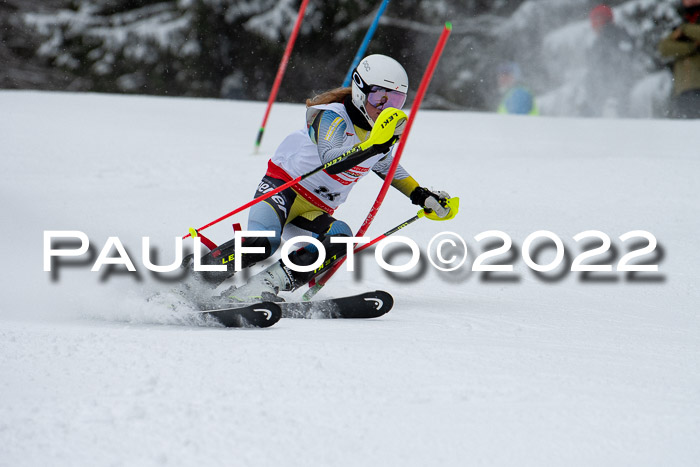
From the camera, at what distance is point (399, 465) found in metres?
1.69

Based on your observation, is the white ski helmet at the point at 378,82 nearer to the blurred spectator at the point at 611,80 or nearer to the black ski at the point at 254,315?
the black ski at the point at 254,315

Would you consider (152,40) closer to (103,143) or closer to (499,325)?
(103,143)

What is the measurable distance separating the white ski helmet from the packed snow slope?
0.96 m

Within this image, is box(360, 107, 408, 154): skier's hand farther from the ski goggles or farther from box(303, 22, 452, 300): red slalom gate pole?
the ski goggles

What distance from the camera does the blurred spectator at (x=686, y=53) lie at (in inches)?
296

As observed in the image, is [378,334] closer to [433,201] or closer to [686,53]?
[433,201]

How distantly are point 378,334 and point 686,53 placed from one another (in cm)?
613

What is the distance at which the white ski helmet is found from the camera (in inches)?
137

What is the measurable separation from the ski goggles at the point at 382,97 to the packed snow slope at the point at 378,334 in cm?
94

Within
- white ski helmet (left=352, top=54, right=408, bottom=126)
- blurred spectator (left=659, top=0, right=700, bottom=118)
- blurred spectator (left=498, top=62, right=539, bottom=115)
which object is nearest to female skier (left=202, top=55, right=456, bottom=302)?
white ski helmet (left=352, top=54, right=408, bottom=126)

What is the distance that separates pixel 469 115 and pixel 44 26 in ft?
34.8

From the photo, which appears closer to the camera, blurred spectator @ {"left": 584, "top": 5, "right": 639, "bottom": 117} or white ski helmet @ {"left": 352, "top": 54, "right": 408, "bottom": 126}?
white ski helmet @ {"left": 352, "top": 54, "right": 408, "bottom": 126}

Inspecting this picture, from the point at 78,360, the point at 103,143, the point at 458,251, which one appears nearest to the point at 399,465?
the point at 78,360

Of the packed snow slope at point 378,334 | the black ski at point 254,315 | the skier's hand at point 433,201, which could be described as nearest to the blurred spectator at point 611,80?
the packed snow slope at point 378,334
